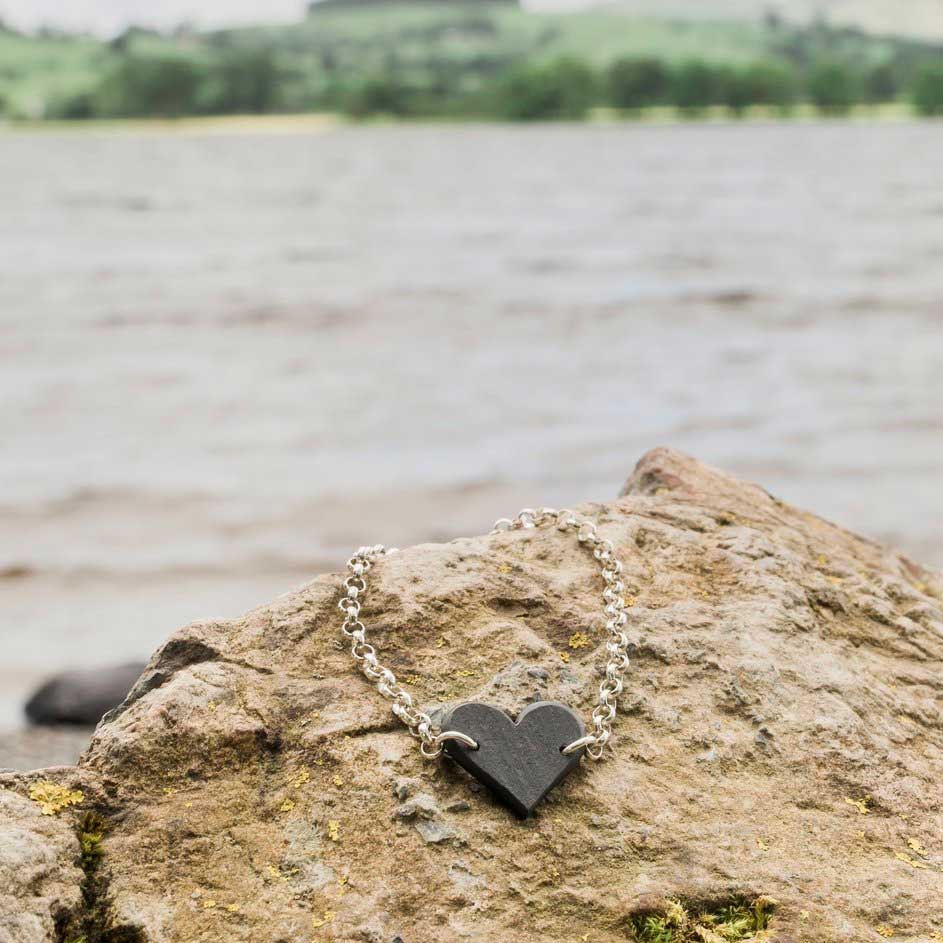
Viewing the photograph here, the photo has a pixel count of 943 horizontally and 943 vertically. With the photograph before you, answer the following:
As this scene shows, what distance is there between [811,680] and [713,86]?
3164 inches

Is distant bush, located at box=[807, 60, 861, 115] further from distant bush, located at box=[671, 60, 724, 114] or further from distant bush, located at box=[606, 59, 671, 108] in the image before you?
distant bush, located at box=[606, 59, 671, 108]

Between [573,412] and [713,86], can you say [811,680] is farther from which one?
[713,86]

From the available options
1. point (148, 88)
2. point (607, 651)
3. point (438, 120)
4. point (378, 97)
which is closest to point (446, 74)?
point (438, 120)

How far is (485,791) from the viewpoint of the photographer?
2.09m

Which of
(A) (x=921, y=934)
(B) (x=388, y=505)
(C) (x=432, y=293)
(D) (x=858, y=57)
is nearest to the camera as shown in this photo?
(A) (x=921, y=934)

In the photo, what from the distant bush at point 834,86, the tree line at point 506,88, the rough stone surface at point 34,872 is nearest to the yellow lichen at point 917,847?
the rough stone surface at point 34,872

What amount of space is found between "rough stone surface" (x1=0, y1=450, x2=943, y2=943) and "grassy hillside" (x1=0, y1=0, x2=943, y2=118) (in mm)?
69614

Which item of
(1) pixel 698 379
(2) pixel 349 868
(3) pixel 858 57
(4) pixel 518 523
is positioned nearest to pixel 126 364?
(1) pixel 698 379

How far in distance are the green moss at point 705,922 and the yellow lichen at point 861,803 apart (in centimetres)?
33

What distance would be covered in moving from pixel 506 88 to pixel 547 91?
328cm

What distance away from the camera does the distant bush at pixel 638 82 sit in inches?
2972

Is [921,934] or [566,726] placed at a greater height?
[566,726]

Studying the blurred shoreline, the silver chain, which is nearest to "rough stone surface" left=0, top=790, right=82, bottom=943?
the silver chain

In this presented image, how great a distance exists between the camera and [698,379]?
12742 millimetres
